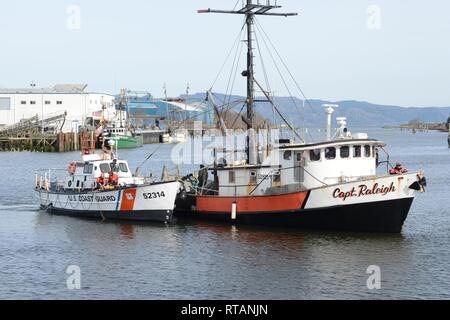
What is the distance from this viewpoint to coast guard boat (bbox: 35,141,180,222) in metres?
36.0

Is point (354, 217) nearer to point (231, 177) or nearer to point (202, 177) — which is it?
Answer: point (231, 177)

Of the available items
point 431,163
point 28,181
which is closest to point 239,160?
point 28,181

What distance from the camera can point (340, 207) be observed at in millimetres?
32281

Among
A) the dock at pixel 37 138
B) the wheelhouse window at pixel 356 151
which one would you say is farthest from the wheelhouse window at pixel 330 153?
the dock at pixel 37 138

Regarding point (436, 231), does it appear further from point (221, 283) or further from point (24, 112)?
point (24, 112)

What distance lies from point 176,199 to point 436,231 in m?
12.4

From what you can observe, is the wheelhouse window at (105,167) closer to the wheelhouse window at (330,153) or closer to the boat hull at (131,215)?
the boat hull at (131,215)

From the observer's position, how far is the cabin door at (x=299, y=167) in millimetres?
33469

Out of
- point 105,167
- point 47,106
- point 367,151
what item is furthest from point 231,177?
point 47,106

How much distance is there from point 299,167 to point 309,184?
871 millimetres

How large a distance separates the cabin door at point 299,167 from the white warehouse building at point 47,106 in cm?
9373

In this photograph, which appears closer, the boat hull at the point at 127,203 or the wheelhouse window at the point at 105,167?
the boat hull at the point at 127,203
